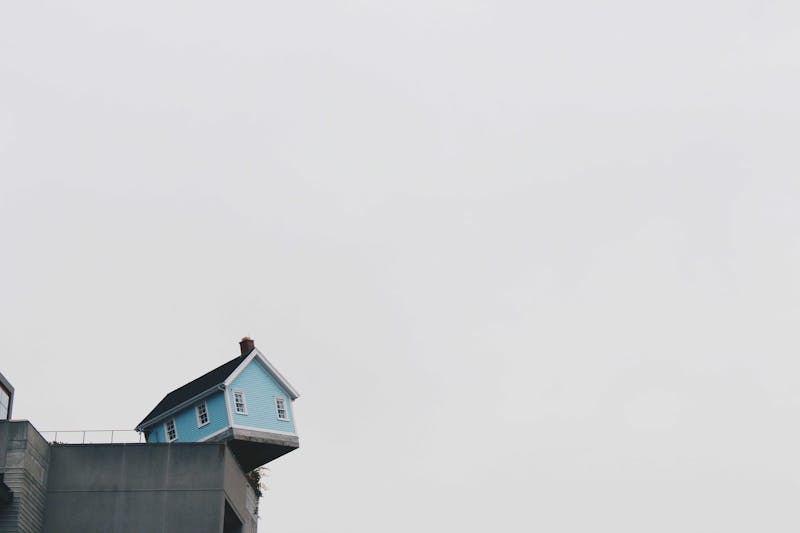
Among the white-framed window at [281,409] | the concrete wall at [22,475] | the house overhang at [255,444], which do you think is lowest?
the concrete wall at [22,475]

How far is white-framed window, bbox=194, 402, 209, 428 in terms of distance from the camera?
192ft

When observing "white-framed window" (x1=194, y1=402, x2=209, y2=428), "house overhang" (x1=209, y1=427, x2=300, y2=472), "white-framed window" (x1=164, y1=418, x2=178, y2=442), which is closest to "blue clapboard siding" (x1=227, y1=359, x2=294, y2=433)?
"house overhang" (x1=209, y1=427, x2=300, y2=472)

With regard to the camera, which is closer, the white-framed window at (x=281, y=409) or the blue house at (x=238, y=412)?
the blue house at (x=238, y=412)

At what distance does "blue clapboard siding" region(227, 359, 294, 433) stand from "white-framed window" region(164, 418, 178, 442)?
391 cm

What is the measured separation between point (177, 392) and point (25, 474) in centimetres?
1341

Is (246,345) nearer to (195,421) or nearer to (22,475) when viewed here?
(195,421)

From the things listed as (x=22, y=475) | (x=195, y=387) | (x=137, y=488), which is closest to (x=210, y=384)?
(x=195, y=387)

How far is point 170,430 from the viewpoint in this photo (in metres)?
60.1

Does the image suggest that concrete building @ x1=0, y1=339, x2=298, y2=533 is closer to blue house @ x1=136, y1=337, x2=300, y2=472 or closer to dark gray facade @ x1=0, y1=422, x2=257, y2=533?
dark gray facade @ x1=0, y1=422, x2=257, y2=533

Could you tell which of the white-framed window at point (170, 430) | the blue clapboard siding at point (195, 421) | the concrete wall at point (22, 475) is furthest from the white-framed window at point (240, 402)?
the concrete wall at point (22, 475)

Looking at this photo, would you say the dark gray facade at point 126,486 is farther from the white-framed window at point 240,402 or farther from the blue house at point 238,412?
the white-framed window at point 240,402

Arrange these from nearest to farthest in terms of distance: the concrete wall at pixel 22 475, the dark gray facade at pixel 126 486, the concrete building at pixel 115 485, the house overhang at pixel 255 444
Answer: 1. the concrete wall at pixel 22 475
2. the concrete building at pixel 115 485
3. the dark gray facade at pixel 126 486
4. the house overhang at pixel 255 444

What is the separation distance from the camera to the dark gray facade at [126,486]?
50.5m

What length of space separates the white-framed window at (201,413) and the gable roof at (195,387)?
65cm
